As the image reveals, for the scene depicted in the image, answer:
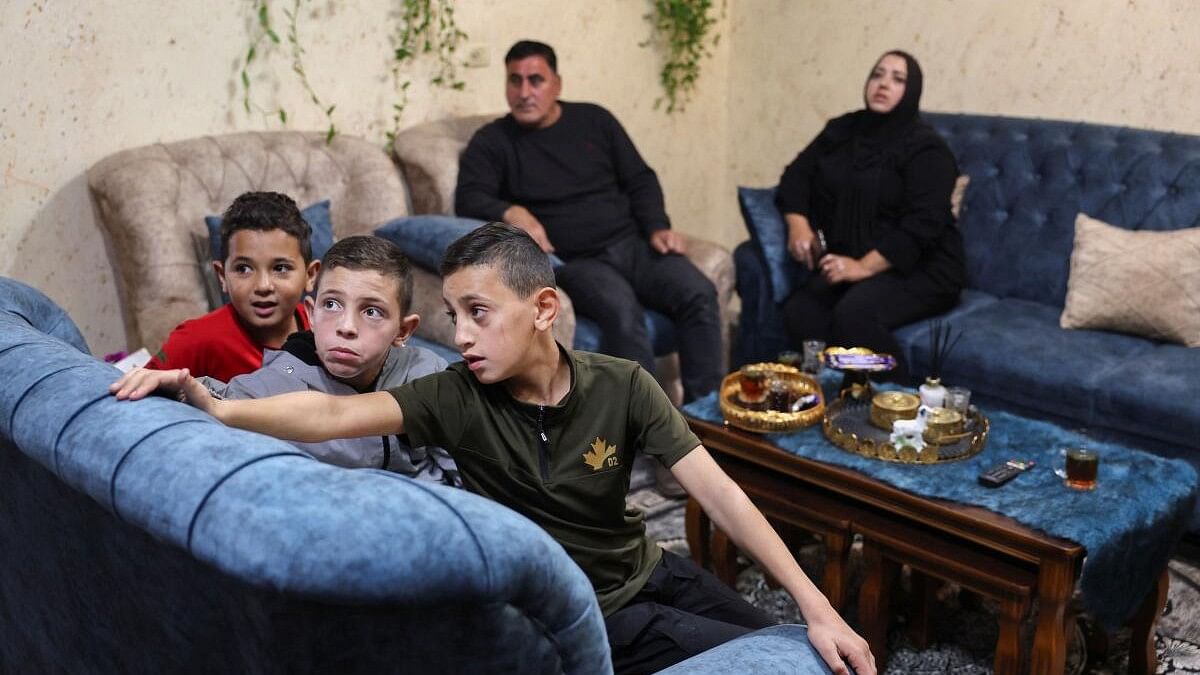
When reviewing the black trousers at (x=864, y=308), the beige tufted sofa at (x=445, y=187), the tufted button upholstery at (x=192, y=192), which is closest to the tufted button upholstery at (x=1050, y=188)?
the black trousers at (x=864, y=308)

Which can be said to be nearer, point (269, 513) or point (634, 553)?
point (269, 513)

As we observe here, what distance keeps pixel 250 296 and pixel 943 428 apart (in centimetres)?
144

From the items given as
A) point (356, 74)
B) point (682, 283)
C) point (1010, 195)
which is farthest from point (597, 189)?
point (1010, 195)

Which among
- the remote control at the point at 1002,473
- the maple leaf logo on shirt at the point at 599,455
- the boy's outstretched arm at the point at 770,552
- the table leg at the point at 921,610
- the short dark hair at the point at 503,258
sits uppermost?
the short dark hair at the point at 503,258

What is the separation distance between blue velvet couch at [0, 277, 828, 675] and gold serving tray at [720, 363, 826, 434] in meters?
1.66

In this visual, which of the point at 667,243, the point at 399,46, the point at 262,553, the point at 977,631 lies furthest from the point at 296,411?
the point at 399,46

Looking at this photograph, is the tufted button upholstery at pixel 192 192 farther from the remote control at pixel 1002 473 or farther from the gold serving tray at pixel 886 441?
the remote control at pixel 1002 473

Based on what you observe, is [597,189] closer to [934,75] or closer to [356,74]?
[356,74]

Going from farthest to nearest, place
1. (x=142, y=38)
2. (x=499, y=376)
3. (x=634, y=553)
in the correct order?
(x=142, y=38) → (x=634, y=553) → (x=499, y=376)

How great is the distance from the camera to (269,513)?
2.77ft

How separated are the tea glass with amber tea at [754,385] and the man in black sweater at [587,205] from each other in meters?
0.79

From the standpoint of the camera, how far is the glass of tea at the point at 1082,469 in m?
2.28

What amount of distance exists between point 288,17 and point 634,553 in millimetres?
2586

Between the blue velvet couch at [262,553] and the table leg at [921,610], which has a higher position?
the blue velvet couch at [262,553]
